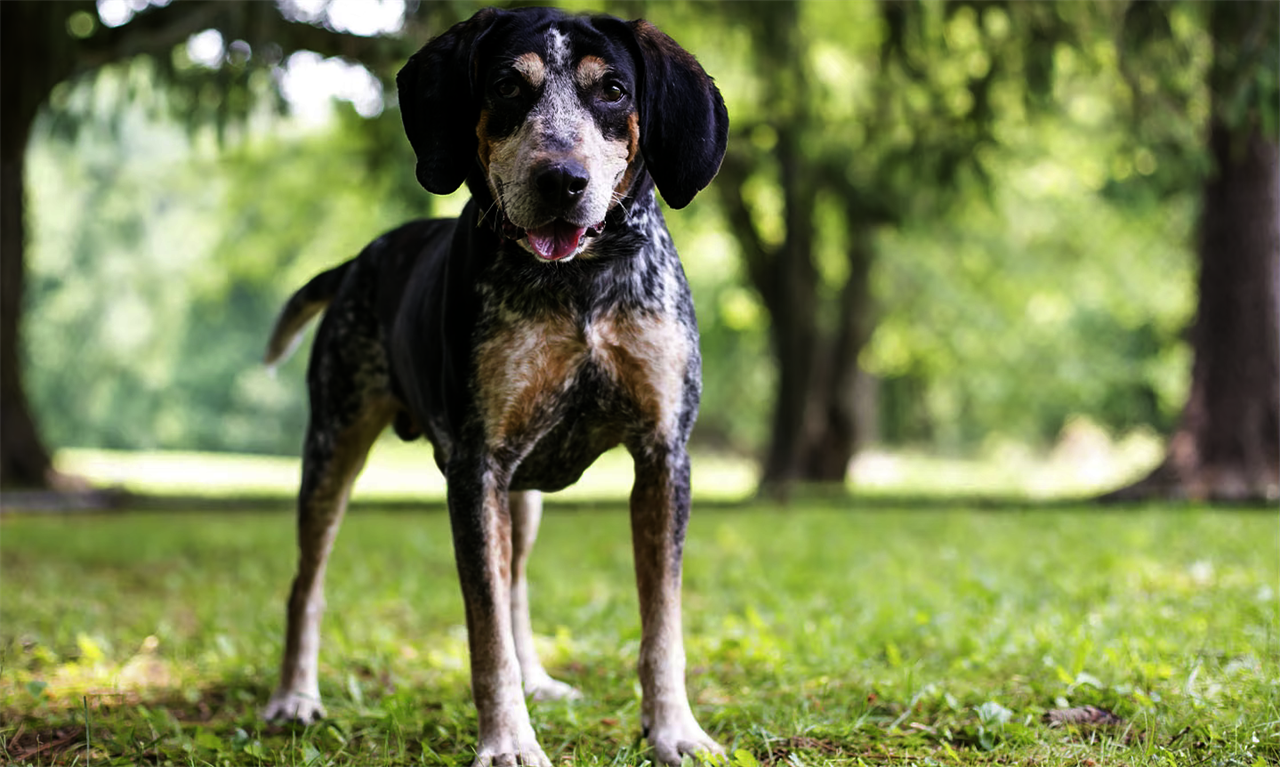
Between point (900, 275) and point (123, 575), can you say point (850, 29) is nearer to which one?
point (900, 275)

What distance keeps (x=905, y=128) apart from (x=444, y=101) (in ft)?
39.5

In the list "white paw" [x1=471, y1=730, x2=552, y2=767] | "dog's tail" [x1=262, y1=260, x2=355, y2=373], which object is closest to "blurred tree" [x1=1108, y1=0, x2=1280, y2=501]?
"dog's tail" [x1=262, y1=260, x2=355, y2=373]

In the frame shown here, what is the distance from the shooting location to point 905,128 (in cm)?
1458

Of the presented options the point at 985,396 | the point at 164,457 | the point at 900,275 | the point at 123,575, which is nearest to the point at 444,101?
the point at 123,575

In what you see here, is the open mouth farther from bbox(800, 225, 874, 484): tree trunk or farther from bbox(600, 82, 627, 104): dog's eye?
bbox(800, 225, 874, 484): tree trunk

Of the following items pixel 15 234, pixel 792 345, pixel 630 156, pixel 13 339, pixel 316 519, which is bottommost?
pixel 13 339

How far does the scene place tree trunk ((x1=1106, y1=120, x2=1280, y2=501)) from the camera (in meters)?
12.6

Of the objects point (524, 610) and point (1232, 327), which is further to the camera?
point (1232, 327)

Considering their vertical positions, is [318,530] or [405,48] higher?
[405,48]

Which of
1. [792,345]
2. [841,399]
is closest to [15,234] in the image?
[792,345]

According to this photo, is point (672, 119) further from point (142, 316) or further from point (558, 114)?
point (142, 316)

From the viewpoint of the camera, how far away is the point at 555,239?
3182 mm

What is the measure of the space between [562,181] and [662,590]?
4.23 ft

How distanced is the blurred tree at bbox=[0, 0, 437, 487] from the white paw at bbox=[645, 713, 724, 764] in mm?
6921
